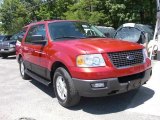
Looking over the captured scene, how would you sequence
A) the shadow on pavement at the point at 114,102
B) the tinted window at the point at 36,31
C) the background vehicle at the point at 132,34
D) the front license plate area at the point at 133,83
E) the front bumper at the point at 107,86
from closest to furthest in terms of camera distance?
the front bumper at the point at 107,86
the front license plate area at the point at 133,83
the shadow on pavement at the point at 114,102
the tinted window at the point at 36,31
the background vehicle at the point at 132,34

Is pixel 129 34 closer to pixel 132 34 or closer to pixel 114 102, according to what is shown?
pixel 132 34

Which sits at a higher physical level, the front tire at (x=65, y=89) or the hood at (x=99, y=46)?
the hood at (x=99, y=46)

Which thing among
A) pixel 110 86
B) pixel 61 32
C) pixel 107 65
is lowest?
pixel 110 86

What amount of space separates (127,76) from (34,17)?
119ft

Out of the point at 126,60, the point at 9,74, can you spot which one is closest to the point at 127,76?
the point at 126,60

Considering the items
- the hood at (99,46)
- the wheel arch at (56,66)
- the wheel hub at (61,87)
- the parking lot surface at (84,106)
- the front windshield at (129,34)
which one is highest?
the hood at (99,46)

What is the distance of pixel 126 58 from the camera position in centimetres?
567

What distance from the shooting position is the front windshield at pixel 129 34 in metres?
12.0

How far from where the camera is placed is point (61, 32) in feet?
22.6

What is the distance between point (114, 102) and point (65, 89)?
113 cm

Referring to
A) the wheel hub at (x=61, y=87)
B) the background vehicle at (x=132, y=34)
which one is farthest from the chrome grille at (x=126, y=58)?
the background vehicle at (x=132, y=34)

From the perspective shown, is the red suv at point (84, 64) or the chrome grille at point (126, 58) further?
the chrome grille at point (126, 58)

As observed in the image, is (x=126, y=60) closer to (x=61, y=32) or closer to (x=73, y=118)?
(x=73, y=118)

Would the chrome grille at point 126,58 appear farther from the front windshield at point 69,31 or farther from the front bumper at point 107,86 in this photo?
the front windshield at point 69,31
